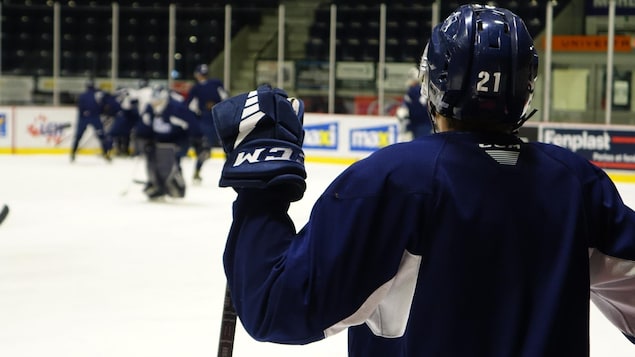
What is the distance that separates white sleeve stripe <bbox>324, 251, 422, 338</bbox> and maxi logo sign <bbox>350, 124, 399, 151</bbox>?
14.8 meters

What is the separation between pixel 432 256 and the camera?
1329mm

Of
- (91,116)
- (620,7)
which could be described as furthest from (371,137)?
(91,116)

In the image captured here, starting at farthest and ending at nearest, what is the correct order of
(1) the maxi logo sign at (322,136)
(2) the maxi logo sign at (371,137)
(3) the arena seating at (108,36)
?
1. (3) the arena seating at (108,36)
2. (1) the maxi logo sign at (322,136)
3. (2) the maxi logo sign at (371,137)

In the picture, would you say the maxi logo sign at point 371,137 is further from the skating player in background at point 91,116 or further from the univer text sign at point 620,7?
the skating player in background at point 91,116

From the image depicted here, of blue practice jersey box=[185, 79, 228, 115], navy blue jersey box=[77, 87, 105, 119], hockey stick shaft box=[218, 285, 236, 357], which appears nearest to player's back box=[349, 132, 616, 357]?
hockey stick shaft box=[218, 285, 236, 357]

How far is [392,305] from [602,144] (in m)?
13.1

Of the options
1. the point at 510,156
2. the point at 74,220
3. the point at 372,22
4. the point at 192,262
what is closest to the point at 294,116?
the point at 510,156

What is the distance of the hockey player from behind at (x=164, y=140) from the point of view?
10992 mm

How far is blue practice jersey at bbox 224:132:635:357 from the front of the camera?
1.30 metres

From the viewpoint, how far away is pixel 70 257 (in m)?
7.18

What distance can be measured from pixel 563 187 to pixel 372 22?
1599cm

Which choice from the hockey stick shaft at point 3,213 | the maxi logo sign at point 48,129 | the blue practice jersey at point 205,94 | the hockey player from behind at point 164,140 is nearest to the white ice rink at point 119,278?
the hockey stick shaft at point 3,213

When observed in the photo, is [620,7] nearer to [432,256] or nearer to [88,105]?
[88,105]

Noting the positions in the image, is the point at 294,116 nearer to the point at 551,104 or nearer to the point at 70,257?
the point at 70,257
